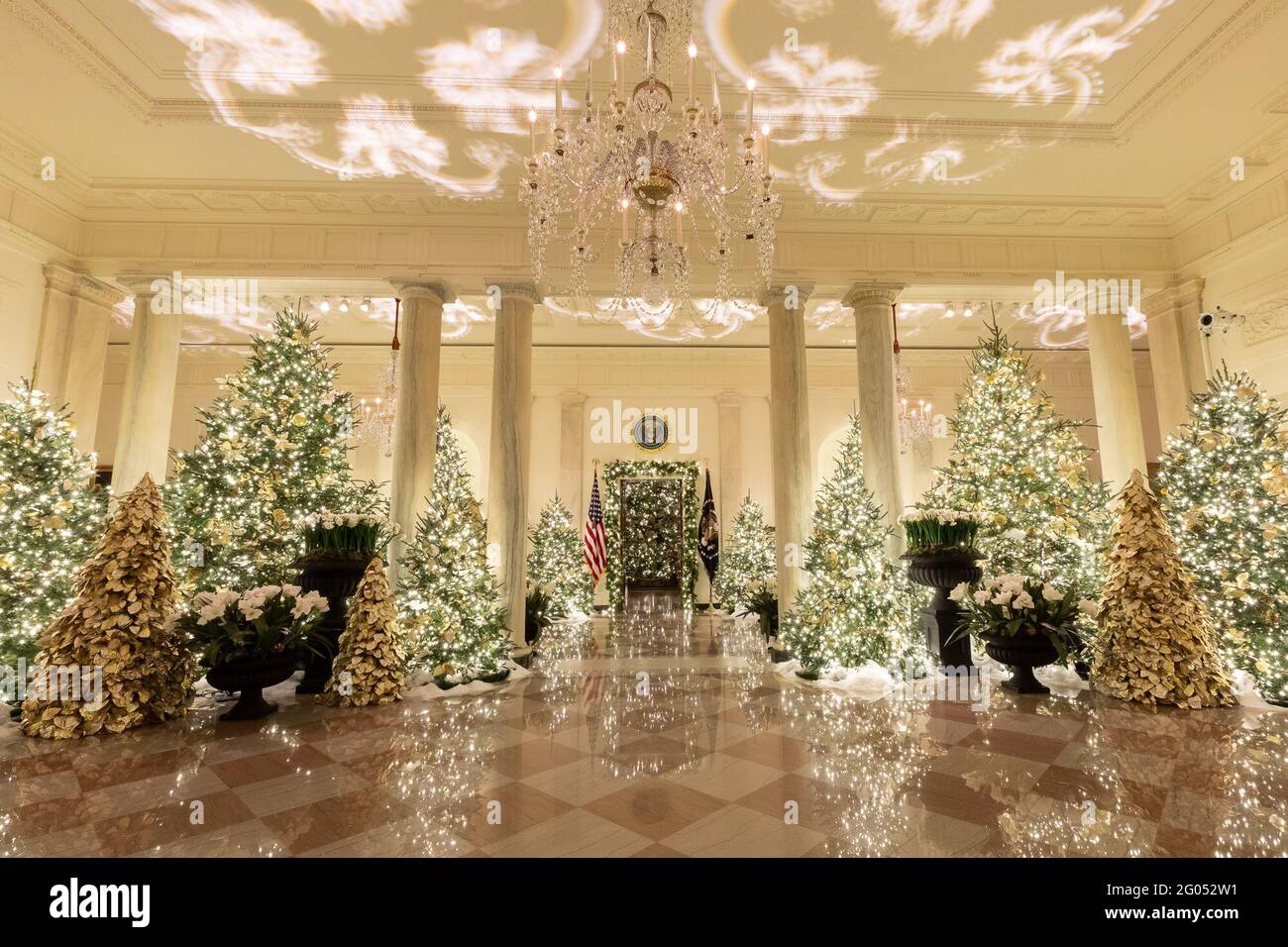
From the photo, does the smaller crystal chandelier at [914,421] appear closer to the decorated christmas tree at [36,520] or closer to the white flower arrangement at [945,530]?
the white flower arrangement at [945,530]

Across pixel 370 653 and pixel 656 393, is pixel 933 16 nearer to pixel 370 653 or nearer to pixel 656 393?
pixel 370 653

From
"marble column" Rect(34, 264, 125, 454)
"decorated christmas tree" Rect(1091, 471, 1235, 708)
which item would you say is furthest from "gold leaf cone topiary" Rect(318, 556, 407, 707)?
"decorated christmas tree" Rect(1091, 471, 1235, 708)

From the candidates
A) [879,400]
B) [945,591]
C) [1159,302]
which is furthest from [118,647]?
[1159,302]

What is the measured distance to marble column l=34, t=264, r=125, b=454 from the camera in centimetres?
733

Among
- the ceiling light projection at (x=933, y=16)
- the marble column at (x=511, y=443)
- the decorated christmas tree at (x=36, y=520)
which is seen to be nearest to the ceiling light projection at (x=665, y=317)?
the marble column at (x=511, y=443)

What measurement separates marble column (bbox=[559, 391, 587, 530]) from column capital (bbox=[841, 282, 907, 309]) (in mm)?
6927

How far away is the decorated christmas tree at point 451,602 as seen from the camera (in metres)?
5.69

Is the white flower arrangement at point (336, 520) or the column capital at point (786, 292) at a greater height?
the column capital at point (786, 292)

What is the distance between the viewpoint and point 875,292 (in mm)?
7988

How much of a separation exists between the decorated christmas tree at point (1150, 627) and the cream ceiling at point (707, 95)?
414cm

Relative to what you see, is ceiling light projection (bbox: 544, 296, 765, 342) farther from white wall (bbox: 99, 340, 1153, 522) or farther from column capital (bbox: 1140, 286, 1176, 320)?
column capital (bbox: 1140, 286, 1176, 320)

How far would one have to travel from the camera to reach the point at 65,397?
7.48m

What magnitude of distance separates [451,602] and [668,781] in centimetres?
337
